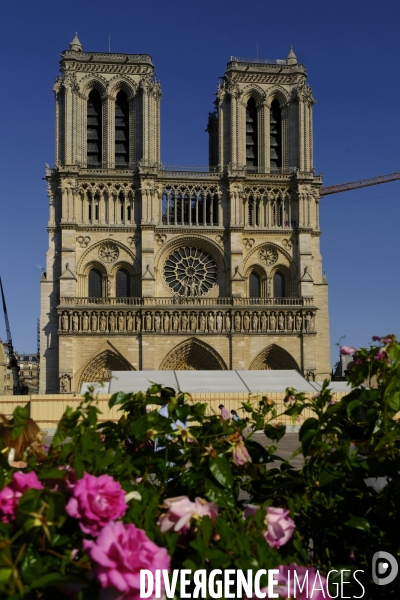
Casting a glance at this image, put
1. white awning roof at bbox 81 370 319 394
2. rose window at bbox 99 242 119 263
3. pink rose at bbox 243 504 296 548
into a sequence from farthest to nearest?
rose window at bbox 99 242 119 263 → white awning roof at bbox 81 370 319 394 → pink rose at bbox 243 504 296 548

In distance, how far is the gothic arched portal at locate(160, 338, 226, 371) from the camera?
33750 mm

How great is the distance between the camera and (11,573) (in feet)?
6.20

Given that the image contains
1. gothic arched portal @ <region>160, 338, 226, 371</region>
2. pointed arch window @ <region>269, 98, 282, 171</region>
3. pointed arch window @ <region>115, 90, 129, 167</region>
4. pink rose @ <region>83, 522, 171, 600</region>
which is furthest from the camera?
pointed arch window @ <region>269, 98, 282, 171</region>

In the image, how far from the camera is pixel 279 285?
35719mm

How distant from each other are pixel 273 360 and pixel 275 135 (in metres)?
11.4

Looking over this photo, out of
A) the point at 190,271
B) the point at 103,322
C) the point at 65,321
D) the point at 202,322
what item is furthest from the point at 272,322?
the point at 65,321

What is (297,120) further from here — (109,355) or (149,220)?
(109,355)

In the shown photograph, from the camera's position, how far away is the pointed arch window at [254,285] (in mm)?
35625

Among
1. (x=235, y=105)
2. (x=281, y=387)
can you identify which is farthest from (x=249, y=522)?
(x=235, y=105)

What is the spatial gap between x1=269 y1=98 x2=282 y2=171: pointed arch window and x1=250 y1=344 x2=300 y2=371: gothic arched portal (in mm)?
9215

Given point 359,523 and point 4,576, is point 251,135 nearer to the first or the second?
point 359,523

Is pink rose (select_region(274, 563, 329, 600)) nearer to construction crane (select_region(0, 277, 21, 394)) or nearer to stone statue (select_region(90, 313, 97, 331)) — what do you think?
stone statue (select_region(90, 313, 97, 331))

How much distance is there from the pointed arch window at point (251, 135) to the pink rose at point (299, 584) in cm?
3537

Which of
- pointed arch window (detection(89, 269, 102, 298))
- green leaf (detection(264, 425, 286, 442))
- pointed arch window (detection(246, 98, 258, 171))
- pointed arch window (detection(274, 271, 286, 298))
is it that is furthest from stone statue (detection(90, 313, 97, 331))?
green leaf (detection(264, 425, 286, 442))
